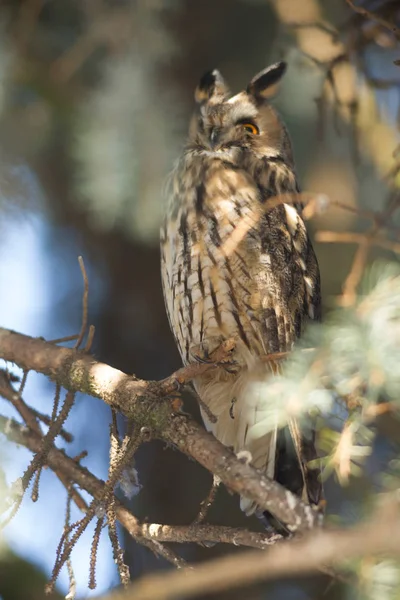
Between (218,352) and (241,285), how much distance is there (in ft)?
0.50

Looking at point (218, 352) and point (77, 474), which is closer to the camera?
point (77, 474)

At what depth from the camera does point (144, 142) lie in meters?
1.60

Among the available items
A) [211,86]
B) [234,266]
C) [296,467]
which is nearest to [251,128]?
[211,86]

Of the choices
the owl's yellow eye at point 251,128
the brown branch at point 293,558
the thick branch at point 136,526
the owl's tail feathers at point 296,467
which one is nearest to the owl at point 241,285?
the owl's tail feathers at point 296,467

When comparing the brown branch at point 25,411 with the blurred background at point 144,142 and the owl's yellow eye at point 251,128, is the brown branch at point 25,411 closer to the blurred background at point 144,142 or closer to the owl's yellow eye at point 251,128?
the blurred background at point 144,142

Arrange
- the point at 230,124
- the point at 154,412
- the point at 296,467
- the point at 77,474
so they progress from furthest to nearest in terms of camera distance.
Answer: the point at 230,124 → the point at 296,467 → the point at 77,474 → the point at 154,412

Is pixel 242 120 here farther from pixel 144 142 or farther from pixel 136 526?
pixel 136 526

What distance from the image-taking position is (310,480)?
4.53ft

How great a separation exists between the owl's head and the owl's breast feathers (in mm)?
202

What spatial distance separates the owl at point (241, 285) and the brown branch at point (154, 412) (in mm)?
227

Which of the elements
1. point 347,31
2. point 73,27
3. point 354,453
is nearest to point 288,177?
point 347,31

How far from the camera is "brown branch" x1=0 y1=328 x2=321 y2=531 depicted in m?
0.90

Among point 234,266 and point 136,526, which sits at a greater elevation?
point 234,266

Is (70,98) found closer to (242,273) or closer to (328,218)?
(242,273)
